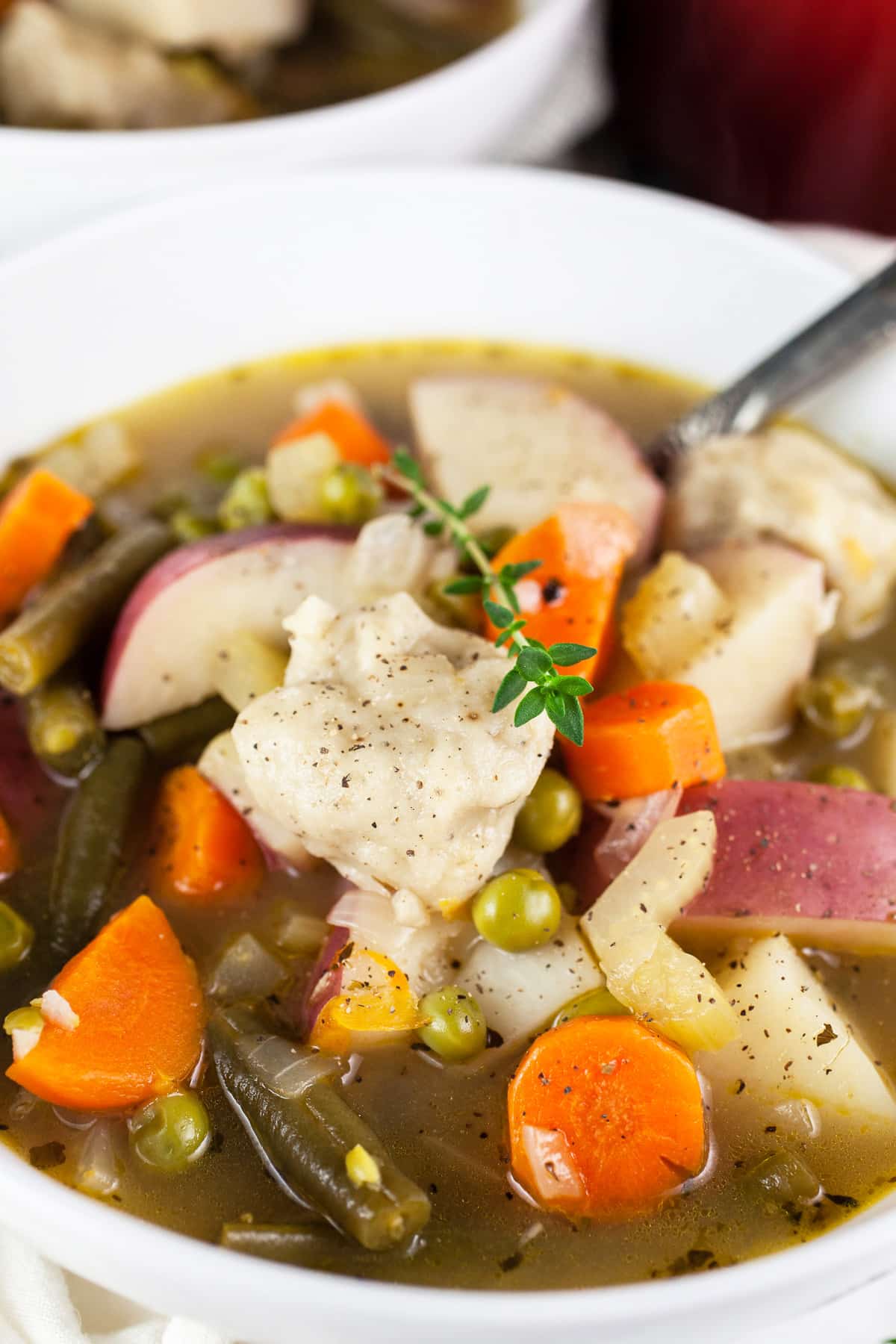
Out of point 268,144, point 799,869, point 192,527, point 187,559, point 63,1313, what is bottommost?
point 63,1313

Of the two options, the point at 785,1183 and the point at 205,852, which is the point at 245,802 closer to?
the point at 205,852

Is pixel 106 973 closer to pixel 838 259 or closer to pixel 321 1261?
pixel 321 1261

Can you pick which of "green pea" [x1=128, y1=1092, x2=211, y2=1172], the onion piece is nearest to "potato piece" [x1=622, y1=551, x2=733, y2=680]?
the onion piece

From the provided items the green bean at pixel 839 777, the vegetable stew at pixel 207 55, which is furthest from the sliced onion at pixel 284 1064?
the vegetable stew at pixel 207 55

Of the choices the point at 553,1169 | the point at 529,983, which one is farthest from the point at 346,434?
the point at 553,1169

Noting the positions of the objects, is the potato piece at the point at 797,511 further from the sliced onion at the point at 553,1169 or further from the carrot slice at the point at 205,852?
the sliced onion at the point at 553,1169

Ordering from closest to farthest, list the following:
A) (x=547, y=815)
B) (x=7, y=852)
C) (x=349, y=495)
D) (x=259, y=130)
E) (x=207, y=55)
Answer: (x=547, y=815)
(x=7, y=852)
(x=349, y=495)
(x=259, y=130)
(x=207, y=55)
